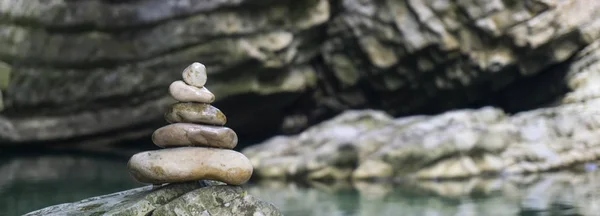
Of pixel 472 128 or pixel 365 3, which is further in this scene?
pixel 365 3

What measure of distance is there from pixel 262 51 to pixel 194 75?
811 centimetres

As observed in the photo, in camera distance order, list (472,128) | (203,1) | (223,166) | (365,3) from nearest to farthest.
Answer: (223,166), (472,128), (203,1), (365,3)

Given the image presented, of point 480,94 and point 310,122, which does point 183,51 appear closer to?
point 310,122

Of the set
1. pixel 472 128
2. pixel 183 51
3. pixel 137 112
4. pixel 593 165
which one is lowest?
pixel 593 165

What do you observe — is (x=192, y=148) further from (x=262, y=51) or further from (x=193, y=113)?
(x=262, y=51)

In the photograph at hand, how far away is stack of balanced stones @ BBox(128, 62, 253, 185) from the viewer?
335cm

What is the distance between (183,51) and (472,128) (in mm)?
5829

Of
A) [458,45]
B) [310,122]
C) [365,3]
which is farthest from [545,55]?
[310,122]

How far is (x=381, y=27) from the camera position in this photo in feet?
38.3

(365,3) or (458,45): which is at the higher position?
(365,3)

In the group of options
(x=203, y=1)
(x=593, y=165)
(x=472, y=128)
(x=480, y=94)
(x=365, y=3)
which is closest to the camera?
(x=593, y=165)

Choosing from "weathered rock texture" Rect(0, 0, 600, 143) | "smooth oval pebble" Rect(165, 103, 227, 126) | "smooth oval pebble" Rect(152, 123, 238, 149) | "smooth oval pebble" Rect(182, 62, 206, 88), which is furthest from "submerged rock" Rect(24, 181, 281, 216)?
"weathered rock texture" Rect(0, 0, 600, 143)

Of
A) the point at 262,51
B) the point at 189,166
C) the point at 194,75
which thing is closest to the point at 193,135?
the point at 189,166

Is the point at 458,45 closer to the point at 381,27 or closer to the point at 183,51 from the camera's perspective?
the point at 381,27
